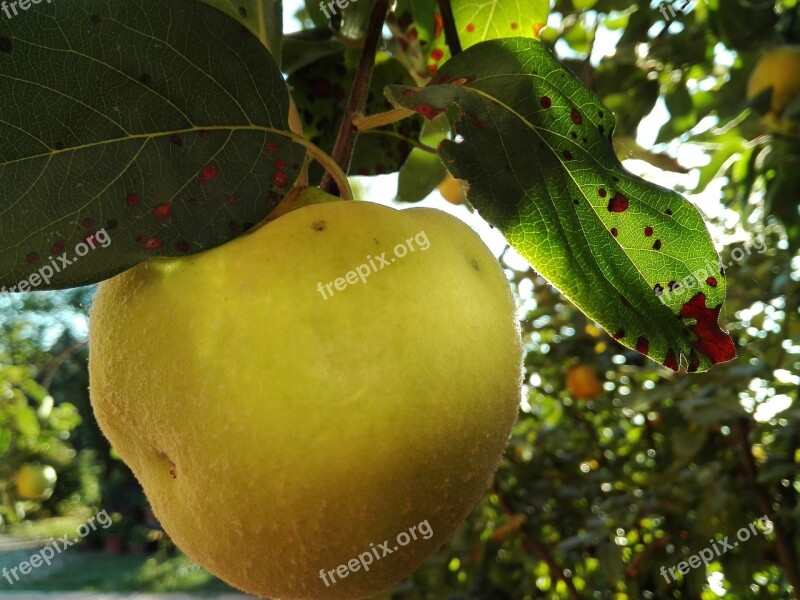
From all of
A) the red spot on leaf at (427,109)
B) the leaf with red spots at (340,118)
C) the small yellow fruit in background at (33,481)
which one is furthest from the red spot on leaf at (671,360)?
the small yellow fruit in background at (33,481)

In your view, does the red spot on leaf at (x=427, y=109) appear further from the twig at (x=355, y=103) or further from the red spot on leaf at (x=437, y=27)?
the red spot on leaf at (x=437, y=27)

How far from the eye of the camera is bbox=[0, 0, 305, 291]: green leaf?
435 millimetres

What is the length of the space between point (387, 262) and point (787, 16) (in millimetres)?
1304

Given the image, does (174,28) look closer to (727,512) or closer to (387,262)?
(387,262)

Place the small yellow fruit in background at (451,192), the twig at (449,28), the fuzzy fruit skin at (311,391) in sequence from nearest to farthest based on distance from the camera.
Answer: the fuzzy fruit skin at (311,391) < the twig at (449,28) < the small yellow fruit in background at (451,192)

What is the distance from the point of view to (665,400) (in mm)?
1783

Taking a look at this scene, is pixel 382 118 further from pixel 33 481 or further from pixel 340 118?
pixel 33 481

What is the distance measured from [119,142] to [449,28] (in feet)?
1.26

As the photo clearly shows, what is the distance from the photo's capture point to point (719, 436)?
1.81 m

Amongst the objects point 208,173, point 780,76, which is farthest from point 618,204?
point 780,76

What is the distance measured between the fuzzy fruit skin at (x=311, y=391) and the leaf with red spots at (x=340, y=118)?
31cm

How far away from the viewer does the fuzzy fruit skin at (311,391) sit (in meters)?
0.40

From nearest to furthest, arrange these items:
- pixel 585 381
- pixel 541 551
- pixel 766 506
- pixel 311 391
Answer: pixel 311 391
pixel 766 506
pixel 541 551
pixel 585 381

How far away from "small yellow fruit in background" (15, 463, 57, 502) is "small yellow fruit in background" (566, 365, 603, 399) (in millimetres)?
2315
